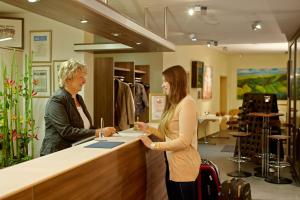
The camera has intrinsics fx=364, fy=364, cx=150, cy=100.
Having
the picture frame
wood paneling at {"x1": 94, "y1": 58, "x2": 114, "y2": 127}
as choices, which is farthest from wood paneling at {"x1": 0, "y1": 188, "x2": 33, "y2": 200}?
the picture frame

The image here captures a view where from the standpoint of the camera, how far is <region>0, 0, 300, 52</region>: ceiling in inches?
164

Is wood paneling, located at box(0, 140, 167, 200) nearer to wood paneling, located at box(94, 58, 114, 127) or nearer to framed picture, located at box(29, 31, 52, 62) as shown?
wood paneling, located at box(94, 58, 114, 127)

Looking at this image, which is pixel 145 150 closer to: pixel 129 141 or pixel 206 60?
pixel 129 141

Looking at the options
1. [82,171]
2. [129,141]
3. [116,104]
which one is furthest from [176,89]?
[116,104]

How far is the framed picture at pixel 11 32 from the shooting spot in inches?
200

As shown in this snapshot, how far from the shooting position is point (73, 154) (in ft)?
7.07

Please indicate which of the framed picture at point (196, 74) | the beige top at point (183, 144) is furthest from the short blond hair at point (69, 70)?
the framed picture at point (196, 74)

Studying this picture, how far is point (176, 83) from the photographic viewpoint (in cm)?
257

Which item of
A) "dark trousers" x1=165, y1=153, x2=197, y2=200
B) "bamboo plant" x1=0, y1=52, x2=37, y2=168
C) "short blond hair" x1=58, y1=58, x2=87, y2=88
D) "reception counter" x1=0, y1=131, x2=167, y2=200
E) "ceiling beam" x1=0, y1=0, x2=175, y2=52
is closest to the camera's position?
"reception counter" x1=0, y1=131, x2=167, y2=200

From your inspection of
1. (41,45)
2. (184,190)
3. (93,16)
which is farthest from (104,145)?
(41,45)

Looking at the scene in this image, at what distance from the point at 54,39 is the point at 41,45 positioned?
0.21 meters

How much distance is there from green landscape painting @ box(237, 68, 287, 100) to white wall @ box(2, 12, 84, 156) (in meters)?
9.85

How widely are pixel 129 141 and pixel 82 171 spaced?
0.85 metres

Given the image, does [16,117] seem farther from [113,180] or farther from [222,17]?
[222,17]
